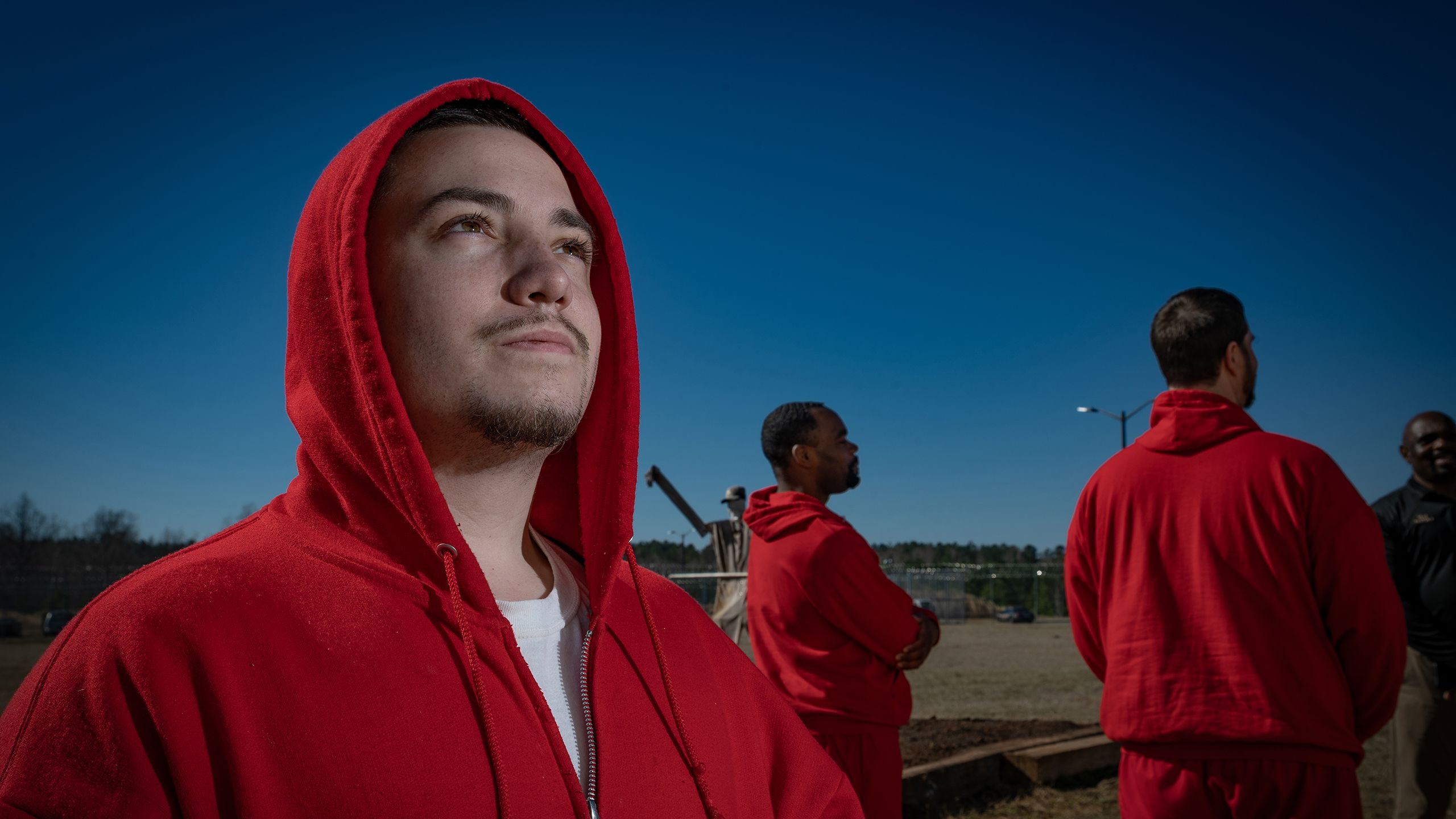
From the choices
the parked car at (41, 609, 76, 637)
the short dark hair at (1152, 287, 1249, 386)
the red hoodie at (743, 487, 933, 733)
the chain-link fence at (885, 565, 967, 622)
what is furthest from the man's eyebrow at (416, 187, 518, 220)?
the chain-link fence at (885, 565, 967, 622)

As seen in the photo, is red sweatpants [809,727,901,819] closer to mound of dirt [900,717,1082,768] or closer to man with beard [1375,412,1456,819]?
mound of dirt [900,717,1082,768]

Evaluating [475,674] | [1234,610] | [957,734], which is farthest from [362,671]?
[957,734]

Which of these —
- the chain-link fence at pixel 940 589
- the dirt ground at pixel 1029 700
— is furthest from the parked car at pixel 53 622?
the chain-link fence at pixel 940 589

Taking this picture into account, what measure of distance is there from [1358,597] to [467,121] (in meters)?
2.85

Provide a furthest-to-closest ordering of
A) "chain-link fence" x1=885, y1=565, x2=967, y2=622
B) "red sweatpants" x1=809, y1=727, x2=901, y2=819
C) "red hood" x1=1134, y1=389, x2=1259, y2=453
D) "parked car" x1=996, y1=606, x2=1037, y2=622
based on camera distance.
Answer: "parked car" x1=996, y1=606, x2=1037, y2=622, "chain-link fence" x1=885, y1=565, x2=967, y2=622, "red sweatpants" x1=809, y1=727, x2=901, y2=819, "red hood" x1=1134, y1=389, x2=1259, y2=453

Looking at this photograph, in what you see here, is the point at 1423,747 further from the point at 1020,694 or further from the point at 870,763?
the point at 1020,694

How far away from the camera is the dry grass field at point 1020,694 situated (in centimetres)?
600

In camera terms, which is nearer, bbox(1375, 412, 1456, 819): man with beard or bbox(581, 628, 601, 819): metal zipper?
bbox(581, 628, 601, 819): metal zipper

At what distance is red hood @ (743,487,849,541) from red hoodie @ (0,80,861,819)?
2.59 meters

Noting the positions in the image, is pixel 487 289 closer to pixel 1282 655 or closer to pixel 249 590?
pixel 249 590

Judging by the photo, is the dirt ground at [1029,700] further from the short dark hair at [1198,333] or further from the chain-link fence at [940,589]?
the chain-link fence at [940,589]

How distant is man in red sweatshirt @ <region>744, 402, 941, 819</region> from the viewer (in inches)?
156

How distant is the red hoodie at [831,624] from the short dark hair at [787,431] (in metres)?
0.40

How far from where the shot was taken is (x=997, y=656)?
19953 millimetres
